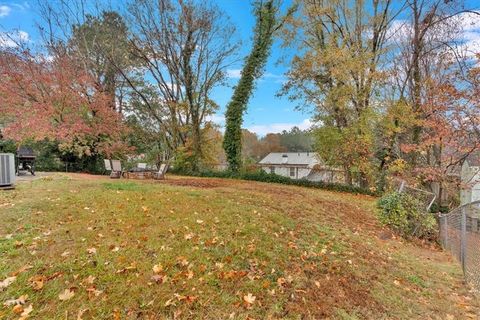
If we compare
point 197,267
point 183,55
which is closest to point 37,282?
point 197,267

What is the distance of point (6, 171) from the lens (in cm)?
669

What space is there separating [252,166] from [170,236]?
553 inches

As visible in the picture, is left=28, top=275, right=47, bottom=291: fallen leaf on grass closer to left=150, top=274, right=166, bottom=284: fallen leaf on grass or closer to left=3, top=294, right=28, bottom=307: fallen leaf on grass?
left=3, top=294, right=28, bottom=307: fallen leaf on grass

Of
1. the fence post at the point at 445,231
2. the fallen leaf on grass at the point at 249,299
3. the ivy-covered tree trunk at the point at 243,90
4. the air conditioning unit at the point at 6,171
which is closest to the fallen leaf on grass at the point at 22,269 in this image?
the fallen leaf on grass at the point at 249,299

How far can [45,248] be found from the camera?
3.32 meters

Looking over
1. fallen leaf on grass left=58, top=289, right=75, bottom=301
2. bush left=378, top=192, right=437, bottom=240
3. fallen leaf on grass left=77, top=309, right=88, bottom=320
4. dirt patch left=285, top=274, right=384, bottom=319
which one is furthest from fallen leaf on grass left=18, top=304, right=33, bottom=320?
bush left=378, top=192, right=437, bottom=240

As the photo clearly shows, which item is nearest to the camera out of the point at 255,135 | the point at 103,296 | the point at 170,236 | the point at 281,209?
the point at 103,296

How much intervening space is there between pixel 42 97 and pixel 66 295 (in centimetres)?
1353

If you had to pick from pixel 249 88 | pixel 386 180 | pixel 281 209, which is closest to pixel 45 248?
pixel 281 209

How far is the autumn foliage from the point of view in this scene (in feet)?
40.2

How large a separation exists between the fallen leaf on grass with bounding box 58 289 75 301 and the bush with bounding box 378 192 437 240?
773cm

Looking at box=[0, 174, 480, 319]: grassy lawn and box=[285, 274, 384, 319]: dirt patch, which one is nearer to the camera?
box=[0, 174, 480, 319]: grassy lawn

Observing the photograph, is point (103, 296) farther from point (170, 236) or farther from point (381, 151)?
point (381, 151)

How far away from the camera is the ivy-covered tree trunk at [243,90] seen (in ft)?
57.1
